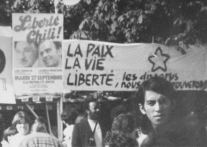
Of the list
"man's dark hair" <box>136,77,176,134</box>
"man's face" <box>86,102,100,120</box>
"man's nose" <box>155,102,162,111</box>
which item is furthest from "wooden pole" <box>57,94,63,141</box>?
"man's nose" <box>155,102,162,111</box>

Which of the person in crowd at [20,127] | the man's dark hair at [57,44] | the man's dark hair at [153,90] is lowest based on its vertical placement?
the person in crowd at [20,127]

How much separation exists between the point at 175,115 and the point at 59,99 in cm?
126

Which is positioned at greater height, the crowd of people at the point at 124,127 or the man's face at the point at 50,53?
the man's face at the point at 50,53

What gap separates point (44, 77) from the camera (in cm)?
672

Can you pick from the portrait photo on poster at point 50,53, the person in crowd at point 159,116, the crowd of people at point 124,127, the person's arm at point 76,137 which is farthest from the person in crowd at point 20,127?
the person in crowd at point 159,116

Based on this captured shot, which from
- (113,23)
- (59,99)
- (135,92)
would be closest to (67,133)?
(59,99)

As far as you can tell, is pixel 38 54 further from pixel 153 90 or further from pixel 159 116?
pixel 159 116

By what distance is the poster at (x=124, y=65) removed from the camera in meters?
6.76

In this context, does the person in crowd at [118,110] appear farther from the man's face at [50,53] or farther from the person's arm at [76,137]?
the man's face at [50,53]

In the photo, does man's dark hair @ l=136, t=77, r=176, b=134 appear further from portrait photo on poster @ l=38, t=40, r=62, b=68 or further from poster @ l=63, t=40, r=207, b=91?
portrait photo on poster @ l=38, t=40, r=62, b=68

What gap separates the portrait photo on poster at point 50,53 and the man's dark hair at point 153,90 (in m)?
0.91

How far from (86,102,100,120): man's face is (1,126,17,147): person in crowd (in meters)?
0.82

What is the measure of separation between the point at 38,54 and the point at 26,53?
0.13 meters

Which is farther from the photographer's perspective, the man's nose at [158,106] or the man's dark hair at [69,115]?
the man's nose at [158,106]
